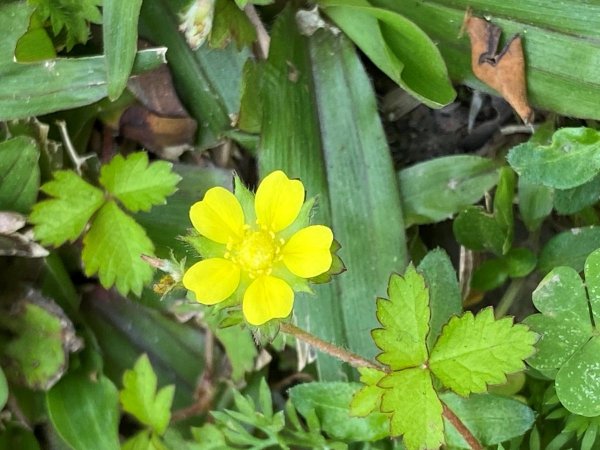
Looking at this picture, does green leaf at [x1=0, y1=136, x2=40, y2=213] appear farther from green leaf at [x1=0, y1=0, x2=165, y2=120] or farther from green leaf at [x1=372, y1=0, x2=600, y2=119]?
green leaf at [x1=372, y1=0, x2=600, y2=119]

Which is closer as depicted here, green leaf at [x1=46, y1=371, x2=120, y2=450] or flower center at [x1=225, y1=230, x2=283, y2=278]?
flower center at [x1=225, y1=230, x2=283, y2=278]

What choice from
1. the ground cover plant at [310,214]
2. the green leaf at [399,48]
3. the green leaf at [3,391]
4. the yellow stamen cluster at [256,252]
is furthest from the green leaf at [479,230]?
the green leaf at [3,391]

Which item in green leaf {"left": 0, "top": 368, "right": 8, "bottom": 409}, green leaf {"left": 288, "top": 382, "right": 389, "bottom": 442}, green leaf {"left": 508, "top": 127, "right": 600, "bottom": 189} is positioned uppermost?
green leaf {"left": 508, "top": 127, "right": 600, "bottom": 189}

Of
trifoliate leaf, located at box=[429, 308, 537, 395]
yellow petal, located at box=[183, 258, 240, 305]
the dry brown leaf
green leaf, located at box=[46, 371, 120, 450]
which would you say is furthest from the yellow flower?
green leaf, located at box=[46, 371, 120, 450]

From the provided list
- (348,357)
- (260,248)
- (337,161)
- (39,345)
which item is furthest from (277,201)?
(39,345)

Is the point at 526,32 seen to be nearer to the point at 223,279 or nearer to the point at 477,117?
the point at 477,117

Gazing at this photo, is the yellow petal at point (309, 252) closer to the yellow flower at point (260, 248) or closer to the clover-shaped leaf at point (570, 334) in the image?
the yellow flower at point (260, 248)
